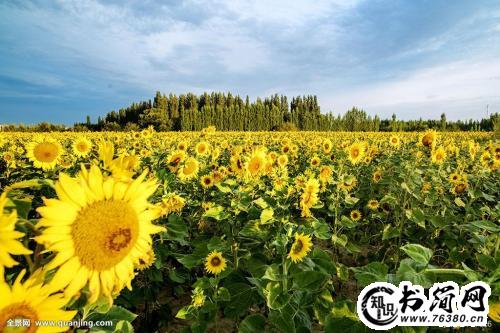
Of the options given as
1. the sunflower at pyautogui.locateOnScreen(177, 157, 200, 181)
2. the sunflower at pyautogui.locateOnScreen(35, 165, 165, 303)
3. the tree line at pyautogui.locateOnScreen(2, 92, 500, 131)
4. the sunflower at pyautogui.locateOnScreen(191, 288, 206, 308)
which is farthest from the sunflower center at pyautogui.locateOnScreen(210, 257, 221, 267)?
the tree line at pyautogui.locateOnScreen(2, 92, 500, 131)

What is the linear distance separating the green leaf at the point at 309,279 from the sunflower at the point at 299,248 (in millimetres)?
273

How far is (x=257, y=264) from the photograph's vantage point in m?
2.46

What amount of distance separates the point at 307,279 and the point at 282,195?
1.24 meters

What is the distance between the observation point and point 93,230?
3.22 feet

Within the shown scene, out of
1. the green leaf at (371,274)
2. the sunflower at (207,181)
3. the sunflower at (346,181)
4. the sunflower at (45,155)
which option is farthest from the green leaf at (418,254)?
the sunflower at (45,155)

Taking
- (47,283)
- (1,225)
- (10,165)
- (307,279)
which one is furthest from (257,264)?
(10,165)

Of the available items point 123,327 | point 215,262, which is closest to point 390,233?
point 215,262

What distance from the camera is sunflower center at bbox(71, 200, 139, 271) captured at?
0.97 meters

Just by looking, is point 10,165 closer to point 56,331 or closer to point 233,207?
point 233,207

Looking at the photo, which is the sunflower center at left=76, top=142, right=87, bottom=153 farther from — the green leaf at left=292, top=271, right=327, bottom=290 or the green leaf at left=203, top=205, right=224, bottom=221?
the green leaf at left=292, top=271, right=327, bottom=290

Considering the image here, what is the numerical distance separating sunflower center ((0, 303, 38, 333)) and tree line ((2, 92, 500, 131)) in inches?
1820

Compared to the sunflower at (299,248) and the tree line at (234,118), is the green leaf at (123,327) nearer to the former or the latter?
the sunflower at (299,248)

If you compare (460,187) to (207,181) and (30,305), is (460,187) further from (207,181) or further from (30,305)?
(30,305)

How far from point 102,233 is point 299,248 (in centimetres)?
150
